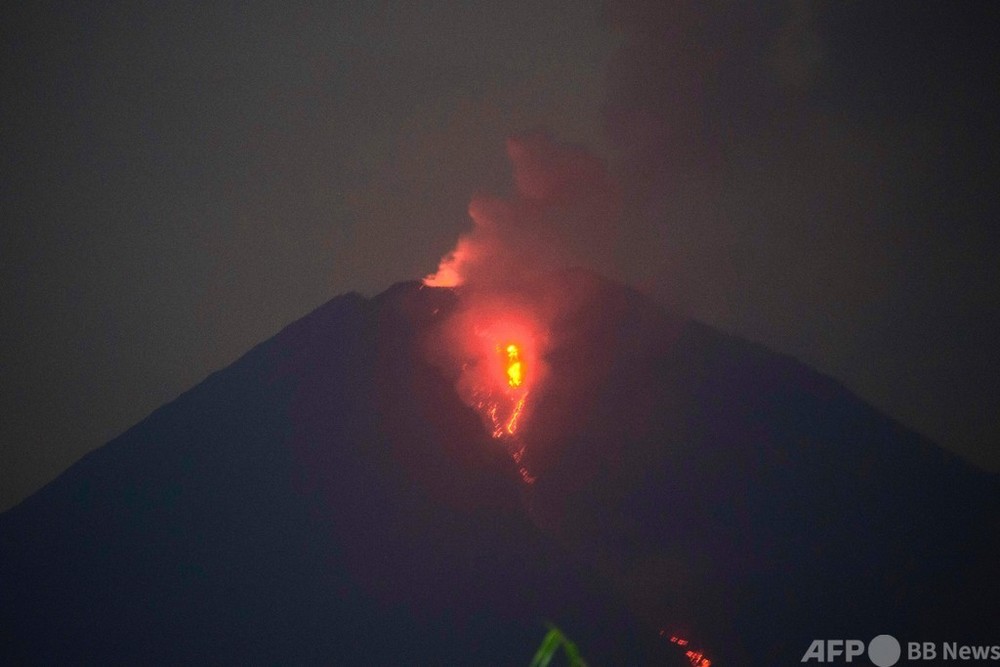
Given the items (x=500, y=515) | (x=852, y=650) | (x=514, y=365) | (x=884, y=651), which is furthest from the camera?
(x=500, y=515)

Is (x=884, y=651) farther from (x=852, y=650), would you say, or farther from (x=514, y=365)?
(x=514, y=365)

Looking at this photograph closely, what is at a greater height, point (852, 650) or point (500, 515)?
point (852, 650)

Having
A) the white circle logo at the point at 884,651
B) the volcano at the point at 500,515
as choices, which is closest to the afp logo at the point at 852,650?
the white circle logo at the point at 884,651

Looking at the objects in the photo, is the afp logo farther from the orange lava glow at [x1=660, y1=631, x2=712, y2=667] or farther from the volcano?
the orange lava glow at [x1=660, y1=631, x2=712, y2=667]

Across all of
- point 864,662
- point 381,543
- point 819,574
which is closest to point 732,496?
point 819,574

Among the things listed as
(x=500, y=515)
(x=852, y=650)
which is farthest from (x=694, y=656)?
(x=500, y=515)

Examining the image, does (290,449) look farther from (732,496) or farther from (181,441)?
(732,496)

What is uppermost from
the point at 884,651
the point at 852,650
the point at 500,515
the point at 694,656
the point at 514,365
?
the point at 884,651
